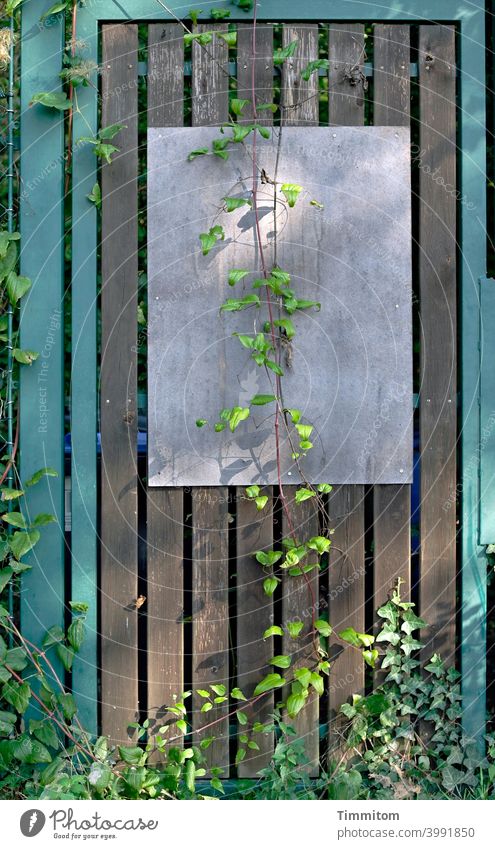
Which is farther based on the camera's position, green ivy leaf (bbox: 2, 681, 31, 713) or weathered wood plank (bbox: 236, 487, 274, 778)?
weathered wood plank (bbox: 236, 487, 274, 778)

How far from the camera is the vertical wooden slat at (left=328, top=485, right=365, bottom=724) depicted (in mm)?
3012

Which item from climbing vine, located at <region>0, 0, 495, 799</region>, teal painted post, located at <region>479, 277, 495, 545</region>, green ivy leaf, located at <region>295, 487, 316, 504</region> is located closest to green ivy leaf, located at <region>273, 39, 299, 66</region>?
climbing vine, located at <region>0, 0, 495, 799</region>

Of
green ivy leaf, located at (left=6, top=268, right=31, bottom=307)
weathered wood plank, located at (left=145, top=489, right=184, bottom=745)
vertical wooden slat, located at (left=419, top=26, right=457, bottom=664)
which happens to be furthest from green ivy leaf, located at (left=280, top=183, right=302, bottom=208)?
weathered wood plank, located at (left=145, top=489, right=184, bottom=745)

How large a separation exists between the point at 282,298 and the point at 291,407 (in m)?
0.40

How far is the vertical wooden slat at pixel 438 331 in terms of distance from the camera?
3027mm

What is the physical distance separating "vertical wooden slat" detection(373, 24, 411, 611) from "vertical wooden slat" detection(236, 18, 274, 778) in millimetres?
405

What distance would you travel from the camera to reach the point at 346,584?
3012mm

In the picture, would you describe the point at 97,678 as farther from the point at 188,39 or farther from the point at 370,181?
the point at 188,39

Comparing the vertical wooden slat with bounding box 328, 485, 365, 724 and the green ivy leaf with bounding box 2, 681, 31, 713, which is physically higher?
the vertical wooden slat with bounding box 328, 485, 365, 724

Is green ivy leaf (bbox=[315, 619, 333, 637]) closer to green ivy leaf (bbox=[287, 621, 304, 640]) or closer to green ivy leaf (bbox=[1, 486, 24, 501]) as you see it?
green ivy leaf (bbox=[287, 621, 304, 640])

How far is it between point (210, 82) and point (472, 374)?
4.80 ft

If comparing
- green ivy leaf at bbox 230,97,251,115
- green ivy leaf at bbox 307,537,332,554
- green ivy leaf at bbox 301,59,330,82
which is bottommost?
green ivy leaf at bbox 307,537,332,554

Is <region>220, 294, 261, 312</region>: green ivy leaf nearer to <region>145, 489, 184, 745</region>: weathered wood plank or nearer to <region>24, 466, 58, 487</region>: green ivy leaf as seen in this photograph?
<region>145, 489, 184, 745</region>: weathered wood plank

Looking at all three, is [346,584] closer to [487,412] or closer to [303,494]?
[303,494]
